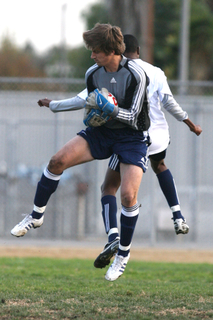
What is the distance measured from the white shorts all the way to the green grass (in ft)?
5.60

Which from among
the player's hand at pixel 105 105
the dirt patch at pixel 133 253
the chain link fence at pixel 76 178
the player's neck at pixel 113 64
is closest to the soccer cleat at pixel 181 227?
the player's hand at pixel 105 105

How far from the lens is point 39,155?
39.2 ft

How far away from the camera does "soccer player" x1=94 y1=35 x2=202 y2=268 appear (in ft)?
19.7

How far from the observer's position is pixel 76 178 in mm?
11992

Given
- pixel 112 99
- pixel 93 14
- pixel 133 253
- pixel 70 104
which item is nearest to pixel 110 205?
pixel 70 104

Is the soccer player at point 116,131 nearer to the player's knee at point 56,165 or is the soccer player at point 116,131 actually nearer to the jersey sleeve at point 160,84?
the player's knee at point 56,165

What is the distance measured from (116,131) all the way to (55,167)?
0.76m

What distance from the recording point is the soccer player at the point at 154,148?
5996 mm

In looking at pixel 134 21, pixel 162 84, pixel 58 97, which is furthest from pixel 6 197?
pixel 162 84

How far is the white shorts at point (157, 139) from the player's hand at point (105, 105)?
100 cm

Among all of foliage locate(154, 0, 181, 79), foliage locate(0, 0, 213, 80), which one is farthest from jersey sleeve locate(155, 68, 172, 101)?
foliage locate(154, 0, 181, 79)

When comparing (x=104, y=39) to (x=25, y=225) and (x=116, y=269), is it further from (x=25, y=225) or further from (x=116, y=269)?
(x=116, y=269)

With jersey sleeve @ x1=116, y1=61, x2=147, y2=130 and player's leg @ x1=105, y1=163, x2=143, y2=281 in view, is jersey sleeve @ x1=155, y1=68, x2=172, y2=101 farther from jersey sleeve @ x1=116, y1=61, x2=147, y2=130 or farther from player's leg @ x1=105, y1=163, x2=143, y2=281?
player's leg @ x1=105, y1=163, x2=143, y2=281

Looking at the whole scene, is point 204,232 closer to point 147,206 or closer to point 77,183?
point 147,206
